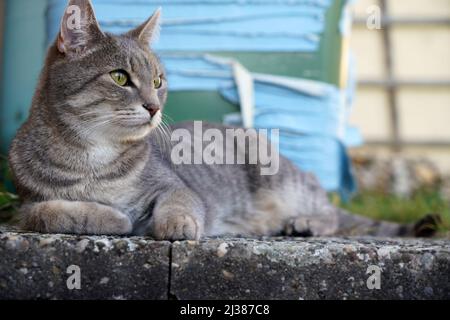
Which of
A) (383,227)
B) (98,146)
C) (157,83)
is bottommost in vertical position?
(383,227)

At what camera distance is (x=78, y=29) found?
7.23ft

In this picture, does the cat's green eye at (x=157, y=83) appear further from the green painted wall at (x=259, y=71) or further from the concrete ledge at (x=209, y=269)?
the green painted wall at (x=259, y=71)

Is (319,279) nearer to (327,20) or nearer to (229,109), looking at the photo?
(229,109)

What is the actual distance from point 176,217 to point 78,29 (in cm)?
67

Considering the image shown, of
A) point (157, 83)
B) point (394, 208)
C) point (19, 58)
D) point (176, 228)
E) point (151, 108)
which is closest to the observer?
point (176, 228)

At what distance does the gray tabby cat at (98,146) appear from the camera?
2.12 m

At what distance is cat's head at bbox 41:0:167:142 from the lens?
2.17 metres

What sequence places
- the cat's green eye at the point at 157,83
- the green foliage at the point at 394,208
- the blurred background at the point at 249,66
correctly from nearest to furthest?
1. the cat's green eye at the point at 157,83
2. the blurred background at the point at 249,66
3. the green foliage at the point at 394,208

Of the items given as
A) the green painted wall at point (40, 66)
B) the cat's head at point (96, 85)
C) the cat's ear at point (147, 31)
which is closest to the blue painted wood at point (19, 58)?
the green painted wall at point (40, 66)

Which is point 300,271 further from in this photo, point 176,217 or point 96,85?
point 96,85

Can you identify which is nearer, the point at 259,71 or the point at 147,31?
the point at 147,31

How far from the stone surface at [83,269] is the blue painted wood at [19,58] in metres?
1.63

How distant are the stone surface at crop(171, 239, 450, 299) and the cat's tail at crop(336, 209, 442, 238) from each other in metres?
0.96

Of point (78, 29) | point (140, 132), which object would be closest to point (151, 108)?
point (140, 132)
